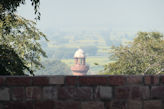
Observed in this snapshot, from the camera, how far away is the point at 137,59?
4050 centimetres

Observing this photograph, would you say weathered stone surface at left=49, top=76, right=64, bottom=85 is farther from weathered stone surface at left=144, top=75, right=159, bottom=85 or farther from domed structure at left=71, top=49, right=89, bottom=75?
domed structure at left=71, top=49, right=89, bottom=75

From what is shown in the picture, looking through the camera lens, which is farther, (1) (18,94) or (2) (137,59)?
(2) (137,59)

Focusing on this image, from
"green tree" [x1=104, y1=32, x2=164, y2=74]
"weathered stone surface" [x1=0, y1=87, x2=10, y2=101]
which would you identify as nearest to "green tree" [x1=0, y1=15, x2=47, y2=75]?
"weathered stone surface" [x1=0, y1=87, x2=10, y2=101]

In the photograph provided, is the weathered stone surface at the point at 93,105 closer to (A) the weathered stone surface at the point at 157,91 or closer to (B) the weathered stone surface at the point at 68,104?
(B) the weathered stone surface at the point at 68,104

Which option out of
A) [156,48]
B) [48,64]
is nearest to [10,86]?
[156,48]

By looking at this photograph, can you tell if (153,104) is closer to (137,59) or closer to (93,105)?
(93,105)

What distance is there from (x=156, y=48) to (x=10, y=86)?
1683 inches

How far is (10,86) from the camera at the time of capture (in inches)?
212

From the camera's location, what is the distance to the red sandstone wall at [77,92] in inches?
212

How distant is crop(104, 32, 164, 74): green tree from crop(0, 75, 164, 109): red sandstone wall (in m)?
31.5

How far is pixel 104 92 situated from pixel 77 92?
38 centimetres

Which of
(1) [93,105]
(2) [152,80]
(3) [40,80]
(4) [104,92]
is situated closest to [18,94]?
(3) [40,80]

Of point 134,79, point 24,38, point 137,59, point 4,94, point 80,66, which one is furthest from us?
point 80,66

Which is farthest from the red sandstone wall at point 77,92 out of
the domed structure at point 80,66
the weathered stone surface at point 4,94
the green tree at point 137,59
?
the domed structure at point 80,66
